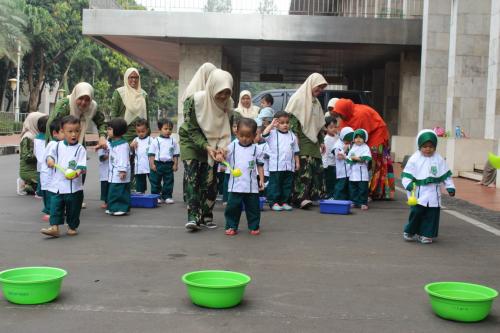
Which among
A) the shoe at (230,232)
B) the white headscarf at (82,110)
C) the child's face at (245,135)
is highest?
the white headscarf at (82,110)

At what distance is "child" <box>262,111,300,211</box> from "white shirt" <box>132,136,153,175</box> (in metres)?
1.93

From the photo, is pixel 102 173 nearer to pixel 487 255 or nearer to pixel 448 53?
pixel 487 255

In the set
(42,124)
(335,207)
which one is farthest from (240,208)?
(42,124)

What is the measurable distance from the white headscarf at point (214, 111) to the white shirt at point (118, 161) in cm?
177

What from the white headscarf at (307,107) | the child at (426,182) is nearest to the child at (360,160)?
the white headscarf at (307,107)

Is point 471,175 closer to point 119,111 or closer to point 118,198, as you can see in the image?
point 119,111

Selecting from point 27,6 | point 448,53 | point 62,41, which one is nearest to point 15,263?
point 448,53

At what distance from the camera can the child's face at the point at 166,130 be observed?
10.5 metres

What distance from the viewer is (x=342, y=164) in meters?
10.5

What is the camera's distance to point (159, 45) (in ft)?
75.7

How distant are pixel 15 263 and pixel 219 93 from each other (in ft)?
9.68

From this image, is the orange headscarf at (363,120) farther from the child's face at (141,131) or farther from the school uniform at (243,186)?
the school uniform at (243,186)

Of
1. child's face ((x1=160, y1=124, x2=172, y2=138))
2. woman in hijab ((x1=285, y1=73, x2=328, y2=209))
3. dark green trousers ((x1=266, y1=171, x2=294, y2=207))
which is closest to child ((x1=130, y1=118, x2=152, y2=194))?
child's face ((x1=160, y1=124, x2=172, y2=138))

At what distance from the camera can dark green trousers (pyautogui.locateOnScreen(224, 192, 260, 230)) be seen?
7613 mm
